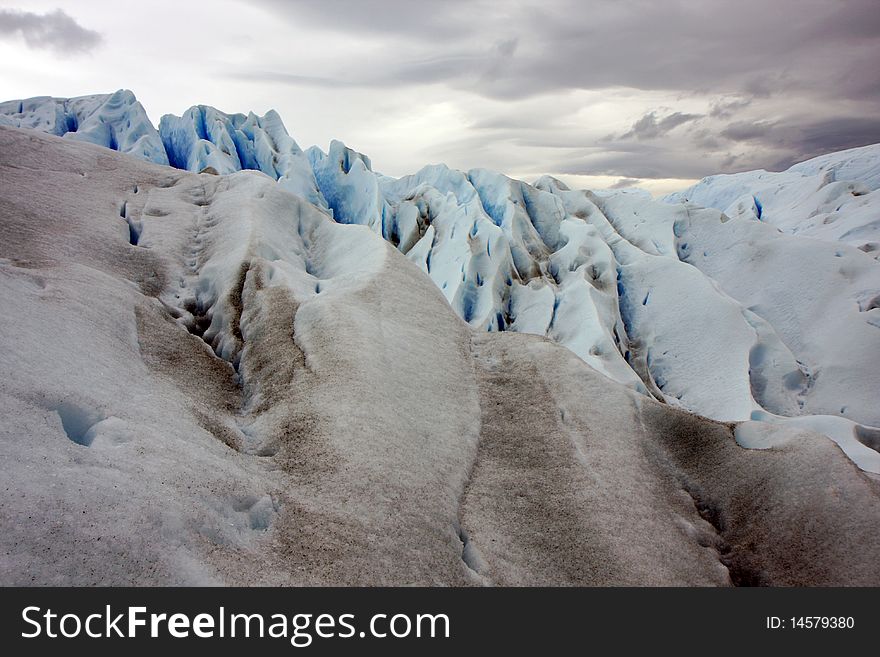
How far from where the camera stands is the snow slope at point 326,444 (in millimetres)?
5348

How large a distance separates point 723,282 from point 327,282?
34136mm

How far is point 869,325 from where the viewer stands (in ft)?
90.4

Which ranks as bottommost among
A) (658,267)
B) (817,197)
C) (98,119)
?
(658,267)

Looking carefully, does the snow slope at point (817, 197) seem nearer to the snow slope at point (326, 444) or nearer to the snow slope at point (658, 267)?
the snow slope at point (658, 267)

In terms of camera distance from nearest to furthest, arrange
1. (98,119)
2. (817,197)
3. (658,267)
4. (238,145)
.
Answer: (658,267)
(98,119)
(817,197)
(238,145)

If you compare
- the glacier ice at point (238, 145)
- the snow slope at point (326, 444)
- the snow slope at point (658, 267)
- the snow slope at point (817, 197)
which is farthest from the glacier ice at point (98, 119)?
the snow slope at point (817, 197)

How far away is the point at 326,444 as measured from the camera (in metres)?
7.49

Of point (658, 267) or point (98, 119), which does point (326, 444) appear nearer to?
point (658, 267)

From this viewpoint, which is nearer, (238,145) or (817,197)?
(817,197)

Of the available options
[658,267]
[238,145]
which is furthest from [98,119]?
[658,267]

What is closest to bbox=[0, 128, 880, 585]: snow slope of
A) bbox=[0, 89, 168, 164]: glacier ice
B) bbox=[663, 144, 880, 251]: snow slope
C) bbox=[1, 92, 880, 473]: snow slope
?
bbox=[1, 92, 880, 473]: snow slope

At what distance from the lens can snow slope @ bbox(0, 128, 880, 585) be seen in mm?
5348

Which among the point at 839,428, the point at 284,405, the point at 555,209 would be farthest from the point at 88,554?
the point at 555,209

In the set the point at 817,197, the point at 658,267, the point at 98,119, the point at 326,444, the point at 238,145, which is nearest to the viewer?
the point at 326,444
